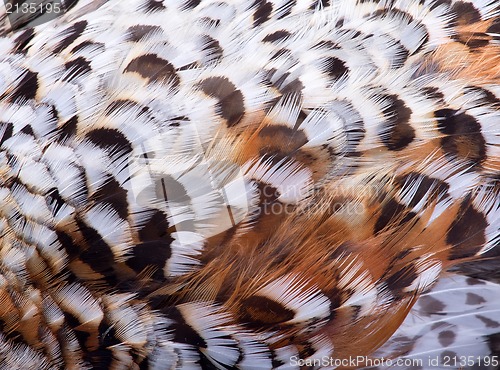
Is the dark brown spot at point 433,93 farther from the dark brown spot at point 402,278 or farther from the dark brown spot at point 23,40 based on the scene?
the dark brown spot at point 23,40

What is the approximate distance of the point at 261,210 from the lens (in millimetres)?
1357

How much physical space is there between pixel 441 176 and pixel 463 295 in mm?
269

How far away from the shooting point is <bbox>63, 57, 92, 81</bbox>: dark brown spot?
1493 mm

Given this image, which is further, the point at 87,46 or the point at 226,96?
the point at 87,46

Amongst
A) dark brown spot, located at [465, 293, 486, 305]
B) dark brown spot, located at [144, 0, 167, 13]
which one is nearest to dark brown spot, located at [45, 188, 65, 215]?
dark brown spot, located at [144, 0, 167, 13]

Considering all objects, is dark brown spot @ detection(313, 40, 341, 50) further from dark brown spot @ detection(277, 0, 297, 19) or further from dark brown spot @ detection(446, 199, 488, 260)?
dark brown spot @ detection(446, 199, 488, 260)

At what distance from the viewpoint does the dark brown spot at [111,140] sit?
1.40 meters

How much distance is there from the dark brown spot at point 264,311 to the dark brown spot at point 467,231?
1.22 ft

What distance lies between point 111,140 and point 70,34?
35 cm

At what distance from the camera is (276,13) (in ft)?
5.02

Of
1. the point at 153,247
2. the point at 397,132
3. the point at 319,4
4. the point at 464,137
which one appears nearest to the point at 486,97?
the point at 464,137

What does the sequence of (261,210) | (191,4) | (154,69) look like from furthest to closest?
1. (191,4)
2. (154,69)
3. (261,210)

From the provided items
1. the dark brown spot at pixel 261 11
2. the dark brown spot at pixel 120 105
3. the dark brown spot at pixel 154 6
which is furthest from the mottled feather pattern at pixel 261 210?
the dark brown spot at pixel 154 6

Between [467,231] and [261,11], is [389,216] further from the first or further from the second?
[261,11]
